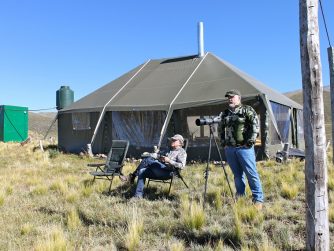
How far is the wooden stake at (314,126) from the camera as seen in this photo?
12.2 ft

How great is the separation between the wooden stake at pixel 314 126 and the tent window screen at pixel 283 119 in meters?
10.2

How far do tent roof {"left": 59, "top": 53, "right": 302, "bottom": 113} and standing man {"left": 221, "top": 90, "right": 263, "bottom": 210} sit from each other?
21.1 ft

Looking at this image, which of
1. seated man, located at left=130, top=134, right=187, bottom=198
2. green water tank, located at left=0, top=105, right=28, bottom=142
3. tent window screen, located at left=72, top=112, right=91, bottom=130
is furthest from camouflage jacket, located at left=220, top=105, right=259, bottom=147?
green water tank, located at left=0, top=105, right=28, bottom=142

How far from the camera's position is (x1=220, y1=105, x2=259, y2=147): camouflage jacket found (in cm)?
573

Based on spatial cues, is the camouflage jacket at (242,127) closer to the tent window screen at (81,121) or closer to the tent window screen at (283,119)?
the tent window screen at (283,119)

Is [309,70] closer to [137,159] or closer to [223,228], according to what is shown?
[223,228]

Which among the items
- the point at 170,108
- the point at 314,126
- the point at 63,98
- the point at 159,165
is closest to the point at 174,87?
the point at 170,108

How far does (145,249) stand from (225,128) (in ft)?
7.50

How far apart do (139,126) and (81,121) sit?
3.01 meters

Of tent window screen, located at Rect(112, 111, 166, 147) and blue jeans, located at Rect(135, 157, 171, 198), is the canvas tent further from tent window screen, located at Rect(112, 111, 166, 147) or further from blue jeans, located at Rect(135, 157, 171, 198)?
blue jeans, located at Rect(135, 157, 171, 198)

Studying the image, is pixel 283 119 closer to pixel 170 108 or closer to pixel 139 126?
pixel 170 108

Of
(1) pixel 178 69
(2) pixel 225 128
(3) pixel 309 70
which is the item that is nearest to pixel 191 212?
(2) pixel 225 128

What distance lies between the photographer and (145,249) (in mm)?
4457

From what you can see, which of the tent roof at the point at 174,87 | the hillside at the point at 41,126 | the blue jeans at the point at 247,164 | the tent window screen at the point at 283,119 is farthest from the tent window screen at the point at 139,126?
the hillside at the point at 41,126
